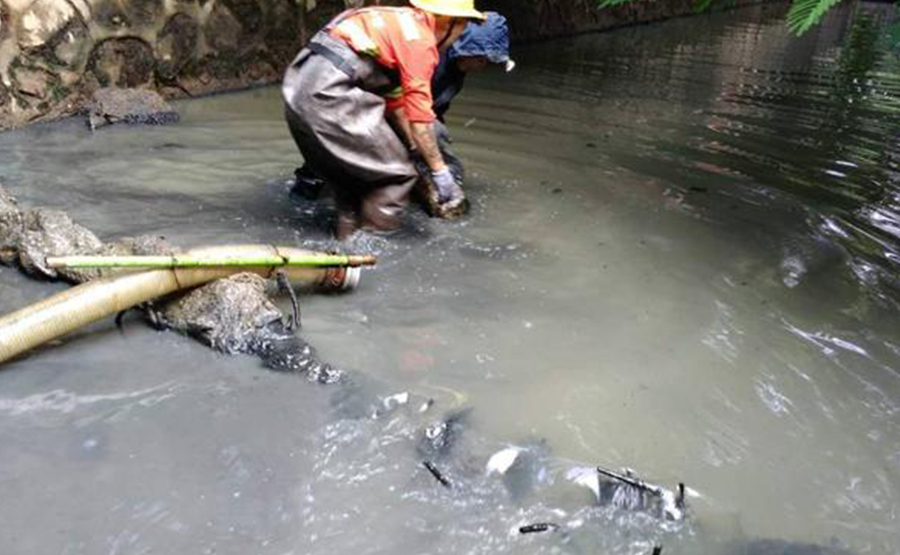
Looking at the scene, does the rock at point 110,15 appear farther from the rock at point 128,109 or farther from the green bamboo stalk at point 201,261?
the green bamboo stalk at point 201,261

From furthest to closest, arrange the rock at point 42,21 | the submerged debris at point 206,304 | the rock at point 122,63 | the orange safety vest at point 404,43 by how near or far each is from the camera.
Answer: the rock at point 122,63, the rock at point 42,21, the orange safety vest at point 404,43, the submerged debris at point 206,304

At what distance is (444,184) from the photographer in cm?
429

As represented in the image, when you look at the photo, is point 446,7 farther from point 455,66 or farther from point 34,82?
point 34,82

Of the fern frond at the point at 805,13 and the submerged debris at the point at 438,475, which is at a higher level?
the fern frond at the point at 805,13

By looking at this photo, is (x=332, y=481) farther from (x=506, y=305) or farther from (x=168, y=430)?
(x=506, y=305)

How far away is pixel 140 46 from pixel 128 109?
88 cm

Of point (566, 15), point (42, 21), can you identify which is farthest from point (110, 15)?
point (566, 15)

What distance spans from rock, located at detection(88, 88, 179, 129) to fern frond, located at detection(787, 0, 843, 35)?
5.03 metres

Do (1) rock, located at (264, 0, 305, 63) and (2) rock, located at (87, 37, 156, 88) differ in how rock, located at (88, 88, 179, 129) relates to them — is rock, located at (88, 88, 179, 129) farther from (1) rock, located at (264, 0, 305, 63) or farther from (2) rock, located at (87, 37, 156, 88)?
(1) rock, located at (264, 0, 305, 63)

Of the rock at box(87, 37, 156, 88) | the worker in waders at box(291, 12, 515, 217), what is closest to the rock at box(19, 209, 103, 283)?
the worker in waders at box(291, 12, 515, 217)

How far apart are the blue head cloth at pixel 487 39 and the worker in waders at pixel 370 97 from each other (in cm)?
34

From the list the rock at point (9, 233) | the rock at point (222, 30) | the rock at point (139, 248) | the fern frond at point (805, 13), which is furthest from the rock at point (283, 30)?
the fern frond at point (805, 13)

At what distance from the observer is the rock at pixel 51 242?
3281 mm

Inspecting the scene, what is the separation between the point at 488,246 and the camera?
4.14m
